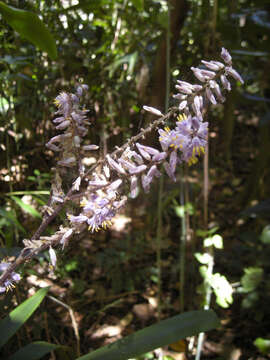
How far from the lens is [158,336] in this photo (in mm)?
654

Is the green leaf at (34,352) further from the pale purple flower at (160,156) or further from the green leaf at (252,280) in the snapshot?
the green leaf at (252,280)

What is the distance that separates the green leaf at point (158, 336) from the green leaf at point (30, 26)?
0.56 m

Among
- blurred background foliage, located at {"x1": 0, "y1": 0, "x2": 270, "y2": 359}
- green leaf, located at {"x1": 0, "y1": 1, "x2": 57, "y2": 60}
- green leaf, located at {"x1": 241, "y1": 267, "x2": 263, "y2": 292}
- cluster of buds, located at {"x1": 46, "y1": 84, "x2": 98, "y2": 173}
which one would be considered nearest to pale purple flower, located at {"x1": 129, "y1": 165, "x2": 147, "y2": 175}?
cluster of buds, located at {"x1": 46, "y1": 84, "x2": 98, "y2": 173}

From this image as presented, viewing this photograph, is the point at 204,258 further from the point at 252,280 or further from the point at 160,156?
the point at 160,156

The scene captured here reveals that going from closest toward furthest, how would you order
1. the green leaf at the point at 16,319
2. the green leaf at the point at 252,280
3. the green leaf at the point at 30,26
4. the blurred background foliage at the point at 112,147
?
the green leaf at the point at 30,26
the green leaf at the point at 16,319
the blurred background foliage at the point at 112,147
the green leaf at the point at 252,280

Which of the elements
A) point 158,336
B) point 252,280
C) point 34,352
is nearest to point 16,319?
point 34,352

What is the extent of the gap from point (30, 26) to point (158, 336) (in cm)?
60

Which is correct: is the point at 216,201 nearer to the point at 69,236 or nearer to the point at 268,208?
the point at 268,208

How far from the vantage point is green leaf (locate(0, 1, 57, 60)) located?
616mm

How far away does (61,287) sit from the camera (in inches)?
56.3

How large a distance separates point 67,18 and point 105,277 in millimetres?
1156

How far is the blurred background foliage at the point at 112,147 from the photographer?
115 centimetres

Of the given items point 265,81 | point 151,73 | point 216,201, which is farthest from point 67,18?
point 216,201

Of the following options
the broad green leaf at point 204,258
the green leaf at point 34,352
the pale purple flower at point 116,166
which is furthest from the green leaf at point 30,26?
the broad green leaf at point 204,258
